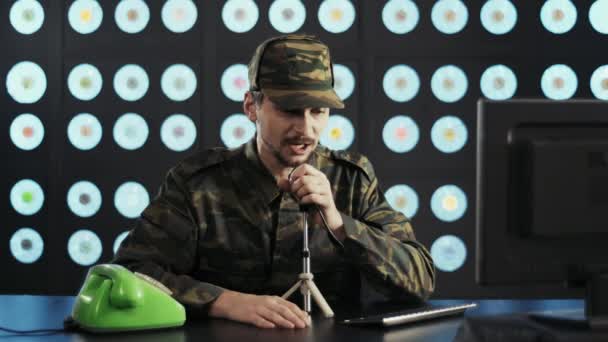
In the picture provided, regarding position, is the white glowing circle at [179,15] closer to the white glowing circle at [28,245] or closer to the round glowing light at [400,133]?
the round glowing light at [400,133]

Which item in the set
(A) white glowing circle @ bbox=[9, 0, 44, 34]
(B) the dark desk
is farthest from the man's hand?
(A) white glowing circle @ bbox=[9, 0, 44, 34]

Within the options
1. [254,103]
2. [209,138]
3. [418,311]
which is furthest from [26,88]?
[418,311]

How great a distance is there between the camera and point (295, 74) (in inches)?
74.4

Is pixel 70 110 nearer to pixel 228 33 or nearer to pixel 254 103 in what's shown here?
pixel 228 33

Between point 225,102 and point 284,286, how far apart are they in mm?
1478

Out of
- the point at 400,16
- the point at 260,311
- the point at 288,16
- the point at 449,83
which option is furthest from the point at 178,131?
the point at 260,311

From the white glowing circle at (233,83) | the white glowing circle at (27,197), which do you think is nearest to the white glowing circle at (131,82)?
the white glowing circle at (233,83)

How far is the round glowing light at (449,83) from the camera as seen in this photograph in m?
3.32

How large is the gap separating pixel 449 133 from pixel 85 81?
59.9 inches

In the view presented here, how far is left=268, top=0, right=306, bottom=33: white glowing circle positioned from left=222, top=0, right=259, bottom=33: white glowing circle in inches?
3.1

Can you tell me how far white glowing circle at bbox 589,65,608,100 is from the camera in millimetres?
3338

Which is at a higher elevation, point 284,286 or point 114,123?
point 114,123

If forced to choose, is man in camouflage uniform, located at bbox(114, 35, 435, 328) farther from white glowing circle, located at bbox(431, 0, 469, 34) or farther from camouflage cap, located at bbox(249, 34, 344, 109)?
white glowing circle, located at bbox(431, 0, 469, 34)

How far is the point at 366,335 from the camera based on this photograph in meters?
1.49
